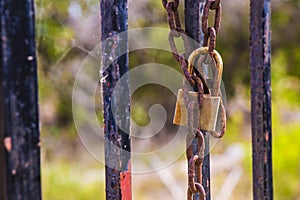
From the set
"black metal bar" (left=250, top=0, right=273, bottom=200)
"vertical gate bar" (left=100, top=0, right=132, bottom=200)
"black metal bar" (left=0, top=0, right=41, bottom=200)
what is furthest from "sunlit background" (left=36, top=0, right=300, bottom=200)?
"black metal bar" (left=0, top=0, right=41, bottom=200)

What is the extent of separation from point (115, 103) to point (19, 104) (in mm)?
167

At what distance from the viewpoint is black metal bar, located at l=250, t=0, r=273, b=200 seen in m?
0.79

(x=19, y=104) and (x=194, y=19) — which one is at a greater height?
(x=194, y=19)

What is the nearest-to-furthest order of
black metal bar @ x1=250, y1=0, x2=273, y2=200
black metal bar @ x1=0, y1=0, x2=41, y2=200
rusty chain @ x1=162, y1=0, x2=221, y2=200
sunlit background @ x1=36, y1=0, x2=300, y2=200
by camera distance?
black metal bar @ x1=0, y1=0, x2=41, y2=200 < rusty chain @ x1=162, y1=0, x2=221, y2=200 < black metal bar @ x1=250, y1=0, x2=273, y2=200 < sunlit background @ x1=36, y1=0, x2=300, y2=200

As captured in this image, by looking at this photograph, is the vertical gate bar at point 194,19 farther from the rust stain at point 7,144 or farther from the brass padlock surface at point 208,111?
the rust stain at point 7,144

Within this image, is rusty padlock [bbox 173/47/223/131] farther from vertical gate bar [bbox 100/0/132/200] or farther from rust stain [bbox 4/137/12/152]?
rust stain [bbox 4/137/12/152]

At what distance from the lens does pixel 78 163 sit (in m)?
3.34

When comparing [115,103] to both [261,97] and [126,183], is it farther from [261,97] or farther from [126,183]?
[261,97]

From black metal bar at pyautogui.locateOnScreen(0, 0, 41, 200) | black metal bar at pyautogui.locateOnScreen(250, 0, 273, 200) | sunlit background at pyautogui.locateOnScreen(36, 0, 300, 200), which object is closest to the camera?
black metal bar at pyautogui.locateOnScreen(0, 0, 41, 200)

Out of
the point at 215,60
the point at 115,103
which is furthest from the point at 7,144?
the point at 215,60

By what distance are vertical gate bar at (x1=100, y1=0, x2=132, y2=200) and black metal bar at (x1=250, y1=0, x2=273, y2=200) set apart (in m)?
0.28

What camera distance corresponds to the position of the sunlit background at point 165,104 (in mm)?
1627

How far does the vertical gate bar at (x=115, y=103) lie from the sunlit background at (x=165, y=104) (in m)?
0.94

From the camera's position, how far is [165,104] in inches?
129
